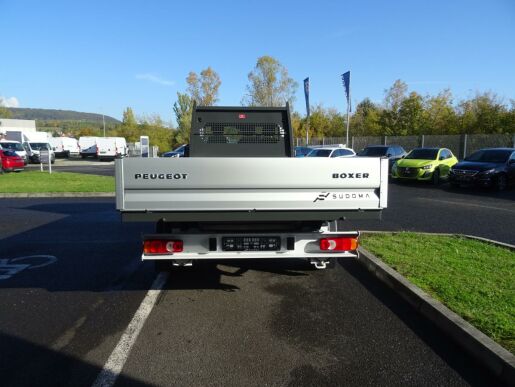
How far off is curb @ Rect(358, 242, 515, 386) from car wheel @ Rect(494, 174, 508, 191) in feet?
43.6

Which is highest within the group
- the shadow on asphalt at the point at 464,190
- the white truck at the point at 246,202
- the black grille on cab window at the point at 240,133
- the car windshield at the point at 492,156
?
the black grille on cab window at the point at 240,133

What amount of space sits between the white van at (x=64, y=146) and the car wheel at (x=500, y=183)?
48221mm

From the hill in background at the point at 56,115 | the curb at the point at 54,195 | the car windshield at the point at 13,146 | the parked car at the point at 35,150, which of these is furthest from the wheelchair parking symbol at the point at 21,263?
the hill in background at the point at 56,115

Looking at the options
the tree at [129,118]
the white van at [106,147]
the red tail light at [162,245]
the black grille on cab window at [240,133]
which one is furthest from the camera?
the tree at [129,118]

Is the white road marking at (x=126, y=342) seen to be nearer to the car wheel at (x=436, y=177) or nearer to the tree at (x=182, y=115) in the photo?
the car wheel at (x=436, y=177)

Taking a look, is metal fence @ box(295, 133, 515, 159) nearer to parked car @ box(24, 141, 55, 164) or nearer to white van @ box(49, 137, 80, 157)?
parked car @ box(24, 141, 55, 164)

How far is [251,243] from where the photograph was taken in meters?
4.47

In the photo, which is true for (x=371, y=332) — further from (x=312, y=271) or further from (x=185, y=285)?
(x=185, y=285)

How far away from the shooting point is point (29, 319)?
4.22m

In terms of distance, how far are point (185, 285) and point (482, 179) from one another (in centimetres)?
1477

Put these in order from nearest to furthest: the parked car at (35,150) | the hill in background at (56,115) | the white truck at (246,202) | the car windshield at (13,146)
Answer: the white truck at (246,202)
the car windshield at (13,146)
the parked car at (35,150)
the hill in background at (56,115)

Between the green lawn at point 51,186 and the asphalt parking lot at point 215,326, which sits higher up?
the green lawn at point 51,186

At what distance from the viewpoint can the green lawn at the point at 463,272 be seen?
12.7 feet

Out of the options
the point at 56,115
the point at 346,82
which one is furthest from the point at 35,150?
the point at 56,115
